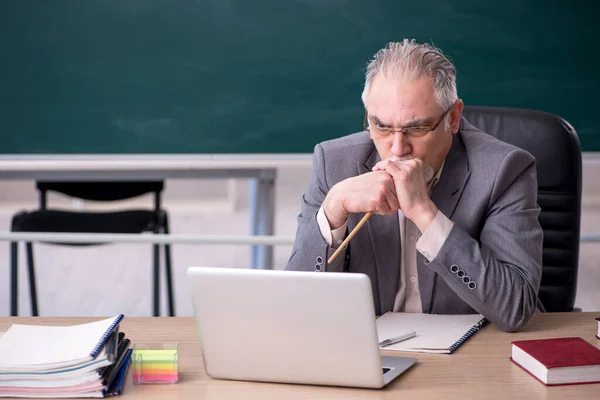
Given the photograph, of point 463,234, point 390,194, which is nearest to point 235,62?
point 390,194

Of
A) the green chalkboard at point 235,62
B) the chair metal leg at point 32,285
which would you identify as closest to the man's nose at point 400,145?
the green chalkboard at point 235,62

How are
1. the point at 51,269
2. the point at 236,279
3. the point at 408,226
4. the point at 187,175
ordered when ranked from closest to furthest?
the point at 236,279
the point at 408,226
the point at 187,175
the point at 51,269

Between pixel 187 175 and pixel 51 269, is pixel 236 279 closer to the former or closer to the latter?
pixel 187 175

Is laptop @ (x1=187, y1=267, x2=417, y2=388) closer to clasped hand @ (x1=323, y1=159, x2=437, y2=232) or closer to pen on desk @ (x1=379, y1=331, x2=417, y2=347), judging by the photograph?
pen on desk @ (x1=379, y1=331, x2=417, y2=347)

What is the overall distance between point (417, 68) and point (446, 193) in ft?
0.93

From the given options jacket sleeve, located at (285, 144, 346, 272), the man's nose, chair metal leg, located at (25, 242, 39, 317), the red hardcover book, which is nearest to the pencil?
jacket sleeve, located at (285, 144, 346, 272)

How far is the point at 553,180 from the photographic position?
1963 millimetres

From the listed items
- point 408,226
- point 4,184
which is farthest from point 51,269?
point 408,226

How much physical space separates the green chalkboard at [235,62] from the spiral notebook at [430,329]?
1.43 m

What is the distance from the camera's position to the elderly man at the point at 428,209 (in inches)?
62.5

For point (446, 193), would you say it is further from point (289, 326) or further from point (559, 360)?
point (289, 326)

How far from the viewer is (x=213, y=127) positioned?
291 centimetres

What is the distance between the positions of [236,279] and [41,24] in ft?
6.30

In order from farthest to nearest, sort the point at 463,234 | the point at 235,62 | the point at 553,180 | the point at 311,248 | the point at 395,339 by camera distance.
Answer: the point at 235,62 < the point at 553,180 < the point at 311,248 < the point at 463,234 < the point at 395,339
